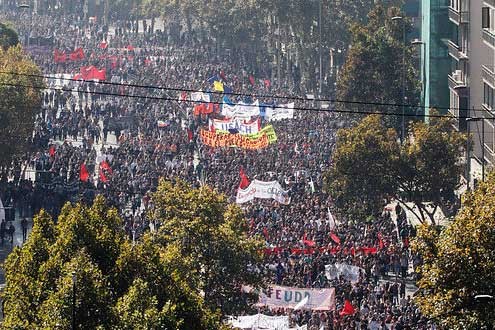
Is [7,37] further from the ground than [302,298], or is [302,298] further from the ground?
[302,298]

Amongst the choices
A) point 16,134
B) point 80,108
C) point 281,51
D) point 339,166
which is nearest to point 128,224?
point 339,166

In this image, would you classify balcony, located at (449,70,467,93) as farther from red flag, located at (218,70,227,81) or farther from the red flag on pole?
red flag, located at (218,70,227,81)

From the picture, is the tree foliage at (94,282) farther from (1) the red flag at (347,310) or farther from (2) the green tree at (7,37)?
(2) the green tree at (7,37)

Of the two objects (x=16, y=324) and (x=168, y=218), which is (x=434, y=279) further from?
(x=168, y=218)

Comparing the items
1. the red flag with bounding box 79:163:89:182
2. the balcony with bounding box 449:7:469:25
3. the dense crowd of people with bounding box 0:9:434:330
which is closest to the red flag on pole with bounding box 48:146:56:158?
the dense crowd of people with bounding box 0:9:434:330

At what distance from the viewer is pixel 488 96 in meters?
75.7

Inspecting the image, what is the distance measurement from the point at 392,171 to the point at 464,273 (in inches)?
1110

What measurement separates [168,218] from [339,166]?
18.4 metres

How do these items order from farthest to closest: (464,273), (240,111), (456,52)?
(456,52)
(240,111)
(464,273)

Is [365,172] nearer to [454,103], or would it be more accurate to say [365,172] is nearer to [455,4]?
[454,103]

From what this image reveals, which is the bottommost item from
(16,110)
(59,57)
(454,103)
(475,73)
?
(59,57)

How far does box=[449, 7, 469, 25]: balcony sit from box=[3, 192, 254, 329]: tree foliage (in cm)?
4399

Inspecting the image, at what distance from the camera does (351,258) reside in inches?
2164

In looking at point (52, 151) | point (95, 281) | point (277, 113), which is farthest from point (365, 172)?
point (95, 281)
